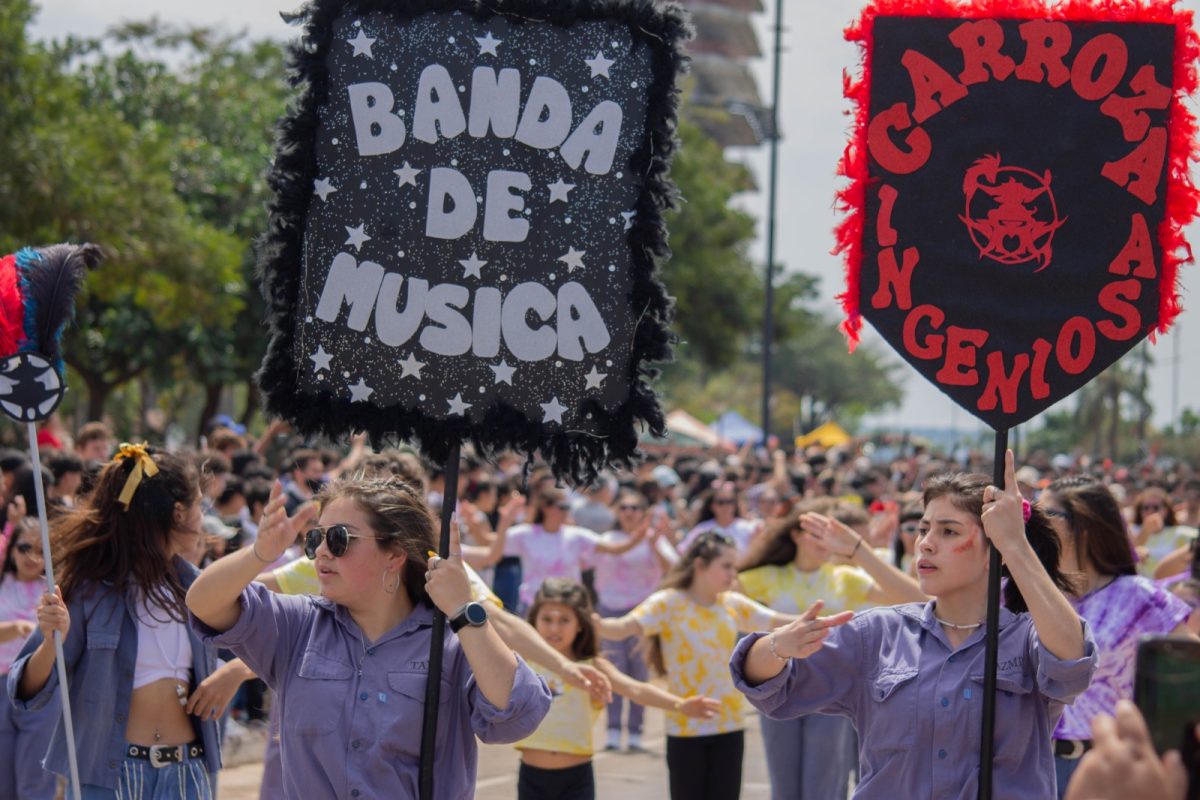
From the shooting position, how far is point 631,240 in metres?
4.47

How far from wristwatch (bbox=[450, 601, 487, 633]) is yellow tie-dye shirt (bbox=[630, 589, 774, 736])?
371cm

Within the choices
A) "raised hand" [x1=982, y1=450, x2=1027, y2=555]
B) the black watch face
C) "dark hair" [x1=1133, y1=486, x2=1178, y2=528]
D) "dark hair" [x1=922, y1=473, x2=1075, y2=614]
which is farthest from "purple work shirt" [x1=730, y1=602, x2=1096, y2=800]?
"dark hair" [x1=1133, y1=486, x2=1178, y2=528]

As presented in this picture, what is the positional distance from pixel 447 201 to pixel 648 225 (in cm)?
56

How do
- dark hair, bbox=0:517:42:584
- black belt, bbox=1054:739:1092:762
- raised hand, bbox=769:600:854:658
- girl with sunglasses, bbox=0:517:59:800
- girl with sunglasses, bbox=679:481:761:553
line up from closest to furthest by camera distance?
1. raised hand, bbox=769:600:854:658
2. black belt, bbox=1054:739:1092:762
3. girl with sunglasses, bbox=0:517:59:800
4. dark hair, bbox=0:517:42:584
5. girl with sunglasses, bbox=679:481:761:553

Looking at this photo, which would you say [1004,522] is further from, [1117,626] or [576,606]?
[576,606]

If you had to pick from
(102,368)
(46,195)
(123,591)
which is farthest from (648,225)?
(102,368)

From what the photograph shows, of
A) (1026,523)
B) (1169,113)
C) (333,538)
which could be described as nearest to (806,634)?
(1026,523)

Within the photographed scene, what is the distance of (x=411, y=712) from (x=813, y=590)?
438cm

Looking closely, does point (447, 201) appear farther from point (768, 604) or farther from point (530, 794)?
point (768, 604)

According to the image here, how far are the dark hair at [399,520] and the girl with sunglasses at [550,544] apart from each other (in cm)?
728

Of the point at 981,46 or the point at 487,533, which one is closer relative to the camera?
the point at 981,46

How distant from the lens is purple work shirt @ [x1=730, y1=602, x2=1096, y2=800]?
4195 mm

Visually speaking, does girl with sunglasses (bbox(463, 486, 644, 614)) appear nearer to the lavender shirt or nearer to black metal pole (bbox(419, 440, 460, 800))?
the lavender shirt

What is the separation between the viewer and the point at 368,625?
173 inches
